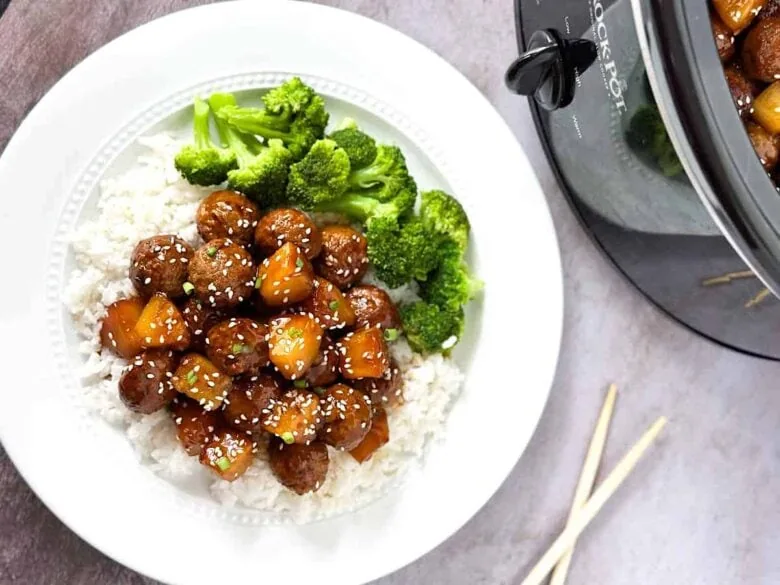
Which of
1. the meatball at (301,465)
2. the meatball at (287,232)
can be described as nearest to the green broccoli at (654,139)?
the meatball at (287,232)

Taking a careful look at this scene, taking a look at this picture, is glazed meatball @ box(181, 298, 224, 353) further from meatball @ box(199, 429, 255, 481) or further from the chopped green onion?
the chopped green onion

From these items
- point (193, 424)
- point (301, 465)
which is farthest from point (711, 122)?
point (193, 424)

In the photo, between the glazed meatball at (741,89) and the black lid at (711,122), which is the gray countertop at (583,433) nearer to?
the glazed meatball at (741,89)

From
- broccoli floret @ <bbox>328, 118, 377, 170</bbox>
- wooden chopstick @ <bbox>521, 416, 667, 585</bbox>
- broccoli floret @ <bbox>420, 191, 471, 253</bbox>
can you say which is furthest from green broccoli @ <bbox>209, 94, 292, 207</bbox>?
wooden chopstick @ <bbox>521, 416, 667, 585</bbox>

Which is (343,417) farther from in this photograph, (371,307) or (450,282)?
(450,282)

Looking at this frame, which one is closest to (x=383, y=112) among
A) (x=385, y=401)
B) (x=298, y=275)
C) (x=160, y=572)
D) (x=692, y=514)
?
(x=298, y=275)

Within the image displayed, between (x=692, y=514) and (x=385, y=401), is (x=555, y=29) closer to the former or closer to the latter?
(x=385, y=401)
